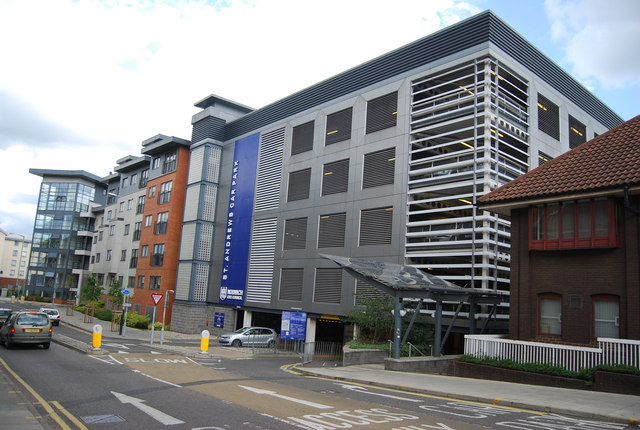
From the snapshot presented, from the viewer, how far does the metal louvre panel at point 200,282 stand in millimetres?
43688

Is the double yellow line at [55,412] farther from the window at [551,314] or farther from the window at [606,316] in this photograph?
the window at [606,316]

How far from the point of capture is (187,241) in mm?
45281

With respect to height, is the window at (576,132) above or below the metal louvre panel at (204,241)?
above

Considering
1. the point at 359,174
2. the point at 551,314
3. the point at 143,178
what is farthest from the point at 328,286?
the point at 143,178

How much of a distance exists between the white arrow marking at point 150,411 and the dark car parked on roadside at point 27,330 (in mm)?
11883

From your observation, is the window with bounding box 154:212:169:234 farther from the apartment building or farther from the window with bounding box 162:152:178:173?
the apartment building

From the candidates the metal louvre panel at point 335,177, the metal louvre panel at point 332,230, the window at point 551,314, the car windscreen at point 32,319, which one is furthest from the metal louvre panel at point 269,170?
the window at point 551,314

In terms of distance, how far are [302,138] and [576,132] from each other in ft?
61.3

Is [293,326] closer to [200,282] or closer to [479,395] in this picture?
[479,395]

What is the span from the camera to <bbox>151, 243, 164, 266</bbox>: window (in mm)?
48156

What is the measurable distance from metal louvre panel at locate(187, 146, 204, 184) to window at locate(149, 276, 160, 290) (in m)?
10.0

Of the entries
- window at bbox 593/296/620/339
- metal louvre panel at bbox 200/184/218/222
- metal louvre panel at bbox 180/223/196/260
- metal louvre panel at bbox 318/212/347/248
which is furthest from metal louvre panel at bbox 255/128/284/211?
window at bbox 593/296/620/339

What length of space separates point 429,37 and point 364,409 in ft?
77.0

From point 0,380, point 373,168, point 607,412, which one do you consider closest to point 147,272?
point 373,168
